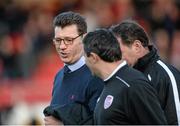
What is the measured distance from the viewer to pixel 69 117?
530 cm

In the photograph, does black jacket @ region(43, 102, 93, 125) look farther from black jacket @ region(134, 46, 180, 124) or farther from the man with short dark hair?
black jacket @ region(134, 46, 180, 124)

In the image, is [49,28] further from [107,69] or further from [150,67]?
[107,69]

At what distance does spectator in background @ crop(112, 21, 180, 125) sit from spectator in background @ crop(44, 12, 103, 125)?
0.31 meters

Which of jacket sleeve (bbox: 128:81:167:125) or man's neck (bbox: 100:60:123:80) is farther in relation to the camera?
man's neck (bbox: 100:60:123:80)

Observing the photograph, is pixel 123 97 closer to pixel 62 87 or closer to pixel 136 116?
pixel 136 116

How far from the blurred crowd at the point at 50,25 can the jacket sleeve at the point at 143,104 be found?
738 centimetres

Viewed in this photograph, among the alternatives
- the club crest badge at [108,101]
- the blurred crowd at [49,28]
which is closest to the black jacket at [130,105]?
the club crest badge at [108,101]

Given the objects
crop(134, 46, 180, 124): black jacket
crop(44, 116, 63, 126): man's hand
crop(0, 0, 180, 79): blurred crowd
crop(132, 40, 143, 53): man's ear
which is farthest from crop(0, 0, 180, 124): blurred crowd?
crop(44, 116, 63, 126): man's hand

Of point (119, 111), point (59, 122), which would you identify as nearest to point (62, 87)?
point (59, 122)

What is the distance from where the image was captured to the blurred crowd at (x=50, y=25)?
509 inches

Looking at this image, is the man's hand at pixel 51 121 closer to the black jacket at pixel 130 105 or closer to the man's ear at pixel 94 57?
the black jacket at pixel 130 105

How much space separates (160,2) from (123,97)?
897 cm

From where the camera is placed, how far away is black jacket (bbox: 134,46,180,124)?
5.58 m

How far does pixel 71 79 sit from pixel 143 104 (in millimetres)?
931
